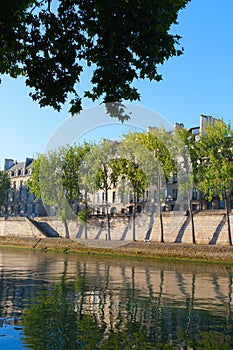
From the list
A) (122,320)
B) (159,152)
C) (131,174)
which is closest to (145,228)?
(131,174)

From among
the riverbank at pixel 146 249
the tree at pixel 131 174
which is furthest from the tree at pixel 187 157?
the riverbank at pixel 146 249

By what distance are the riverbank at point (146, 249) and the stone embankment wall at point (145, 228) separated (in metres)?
6.70

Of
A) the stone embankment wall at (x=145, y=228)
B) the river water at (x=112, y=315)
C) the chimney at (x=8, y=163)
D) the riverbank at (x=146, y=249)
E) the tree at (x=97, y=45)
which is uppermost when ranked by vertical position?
the chimney at (x=8, y=163)

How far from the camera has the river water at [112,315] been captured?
10.8 metres

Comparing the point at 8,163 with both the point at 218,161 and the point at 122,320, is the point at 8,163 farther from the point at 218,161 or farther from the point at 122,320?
the point at 122,320

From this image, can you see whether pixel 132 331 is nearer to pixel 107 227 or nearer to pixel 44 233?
pixel 107 227

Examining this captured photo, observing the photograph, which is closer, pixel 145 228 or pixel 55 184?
pixel 145 228

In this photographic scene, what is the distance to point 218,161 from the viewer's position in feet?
170

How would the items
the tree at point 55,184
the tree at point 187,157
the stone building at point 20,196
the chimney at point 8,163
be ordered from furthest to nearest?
1. the chimney at point 8,163
2. the stone building at point 20,196
3. the tree at point 55,184
4. the tree at point 187,157

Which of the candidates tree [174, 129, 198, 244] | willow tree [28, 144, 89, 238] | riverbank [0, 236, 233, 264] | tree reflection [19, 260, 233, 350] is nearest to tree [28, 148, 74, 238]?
willow tree [28, 144, 89, 238]

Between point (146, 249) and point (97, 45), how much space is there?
41.0 meters

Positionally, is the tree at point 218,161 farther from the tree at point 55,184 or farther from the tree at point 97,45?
the tree at point 97,45

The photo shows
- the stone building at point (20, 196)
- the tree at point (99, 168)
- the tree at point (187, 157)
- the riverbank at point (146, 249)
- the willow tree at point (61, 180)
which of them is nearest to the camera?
the riverbank at point (146, 249)

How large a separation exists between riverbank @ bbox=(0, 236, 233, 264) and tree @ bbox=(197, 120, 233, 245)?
6812 millimetres
